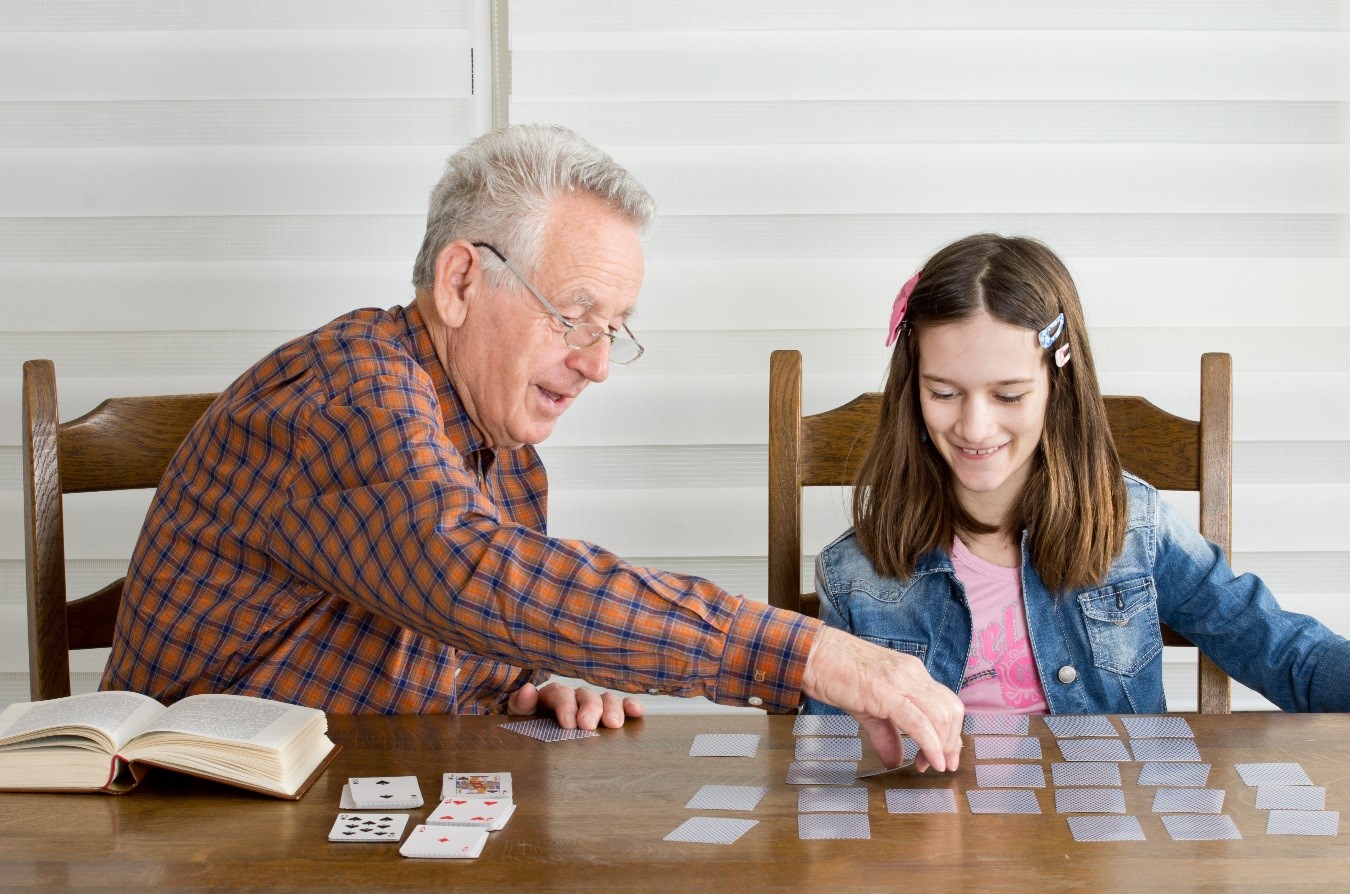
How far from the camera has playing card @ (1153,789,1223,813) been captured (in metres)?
1.40

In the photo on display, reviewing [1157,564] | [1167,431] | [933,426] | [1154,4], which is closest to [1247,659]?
[1157,564]

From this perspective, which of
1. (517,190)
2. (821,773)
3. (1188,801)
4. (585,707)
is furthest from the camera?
(517,190)

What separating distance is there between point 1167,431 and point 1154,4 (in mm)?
908

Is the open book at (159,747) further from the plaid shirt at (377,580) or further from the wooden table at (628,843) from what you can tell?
the plaid shirt at (377,580)

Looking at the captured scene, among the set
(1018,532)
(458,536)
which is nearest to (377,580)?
(458,536)

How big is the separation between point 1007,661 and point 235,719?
1.20 m

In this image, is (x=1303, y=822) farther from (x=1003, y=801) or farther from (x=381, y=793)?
(x=381, y=793)

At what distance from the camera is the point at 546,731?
171 cm

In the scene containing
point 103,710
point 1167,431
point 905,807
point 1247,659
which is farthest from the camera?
point 1167,431

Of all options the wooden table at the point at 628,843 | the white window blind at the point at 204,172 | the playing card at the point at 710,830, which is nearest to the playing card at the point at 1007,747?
the wooden table at the point at 628,843

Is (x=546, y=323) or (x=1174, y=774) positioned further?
(x=546, y=323)

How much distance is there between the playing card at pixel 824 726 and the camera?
65.8 inches

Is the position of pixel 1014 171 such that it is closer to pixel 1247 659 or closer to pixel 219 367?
pixel 1247 659

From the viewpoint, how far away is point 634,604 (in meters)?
1.48
